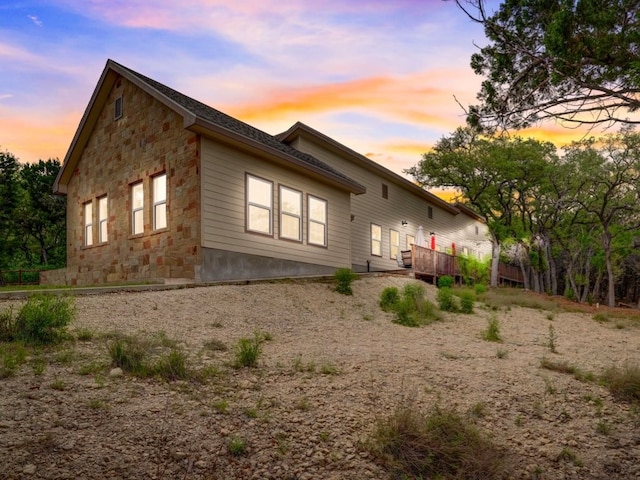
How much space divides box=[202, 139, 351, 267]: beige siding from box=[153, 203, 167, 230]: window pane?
188 centimetres

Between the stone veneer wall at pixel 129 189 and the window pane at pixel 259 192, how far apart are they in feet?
6.64

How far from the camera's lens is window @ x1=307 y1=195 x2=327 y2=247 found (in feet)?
58.0

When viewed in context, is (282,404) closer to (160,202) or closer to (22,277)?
(160,202)

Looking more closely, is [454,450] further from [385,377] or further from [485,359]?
[485,359]

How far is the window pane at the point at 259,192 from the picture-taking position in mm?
15375

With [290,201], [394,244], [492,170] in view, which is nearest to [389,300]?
[290,201]

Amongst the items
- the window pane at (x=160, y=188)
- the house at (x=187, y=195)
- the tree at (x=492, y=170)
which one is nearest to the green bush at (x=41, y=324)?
the house at (x=187, y=195)

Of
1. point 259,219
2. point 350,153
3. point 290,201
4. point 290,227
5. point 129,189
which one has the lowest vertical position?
point 290,227

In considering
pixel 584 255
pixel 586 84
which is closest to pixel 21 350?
pixel 586 84

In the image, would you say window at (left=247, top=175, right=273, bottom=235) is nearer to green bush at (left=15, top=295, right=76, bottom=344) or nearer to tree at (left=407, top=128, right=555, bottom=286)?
green bush at (left=15, top=295, right=76, bottom=344)

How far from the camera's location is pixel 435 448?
180 inches

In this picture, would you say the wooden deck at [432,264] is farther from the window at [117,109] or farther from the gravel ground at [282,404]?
the window at [117,109]

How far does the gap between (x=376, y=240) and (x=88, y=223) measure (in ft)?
42.0

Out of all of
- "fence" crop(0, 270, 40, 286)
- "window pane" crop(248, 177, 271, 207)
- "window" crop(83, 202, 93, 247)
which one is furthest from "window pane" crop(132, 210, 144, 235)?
"fence" crop(0, 270, 40, 286)
